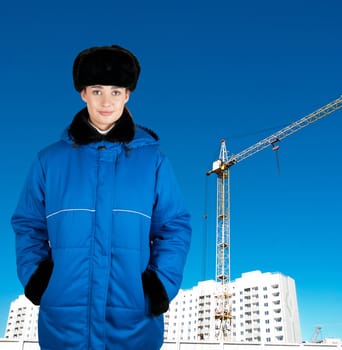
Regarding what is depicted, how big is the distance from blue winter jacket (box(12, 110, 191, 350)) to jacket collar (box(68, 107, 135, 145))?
17mm

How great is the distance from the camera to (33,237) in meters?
1.71

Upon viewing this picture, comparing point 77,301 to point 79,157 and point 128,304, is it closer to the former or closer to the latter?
point 128,304

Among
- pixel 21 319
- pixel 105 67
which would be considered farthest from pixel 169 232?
pixel 21 319

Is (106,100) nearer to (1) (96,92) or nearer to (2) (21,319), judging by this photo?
(1) (96,92)

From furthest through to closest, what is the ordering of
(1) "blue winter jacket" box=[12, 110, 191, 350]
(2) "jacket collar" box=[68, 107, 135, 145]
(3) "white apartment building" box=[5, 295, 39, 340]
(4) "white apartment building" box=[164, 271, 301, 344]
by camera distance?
(3) "white apartment building" box=[5, 295, 39, 340]
(4) "white apartment building" box=[164, 271, 301, 344]
(2) "jacket collar" box=[68, 107, 135, 145]
(1) "blue winter jacket" box=[12, 110, 191, 350]

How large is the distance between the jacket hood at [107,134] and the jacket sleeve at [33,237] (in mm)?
247

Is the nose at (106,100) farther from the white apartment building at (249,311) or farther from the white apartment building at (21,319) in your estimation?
the white apartment building at (21,319)

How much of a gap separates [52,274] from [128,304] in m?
0.32

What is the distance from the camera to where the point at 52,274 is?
155cm

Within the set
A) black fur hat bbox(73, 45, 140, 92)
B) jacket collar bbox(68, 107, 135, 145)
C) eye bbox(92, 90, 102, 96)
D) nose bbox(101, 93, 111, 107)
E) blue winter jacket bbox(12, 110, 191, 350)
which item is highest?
black fur hat bbox(73, 45, 140, 92)

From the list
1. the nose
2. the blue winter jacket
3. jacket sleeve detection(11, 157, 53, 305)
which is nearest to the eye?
the nose

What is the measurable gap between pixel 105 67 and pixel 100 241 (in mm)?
818

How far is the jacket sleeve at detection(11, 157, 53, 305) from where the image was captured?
1.58 metres

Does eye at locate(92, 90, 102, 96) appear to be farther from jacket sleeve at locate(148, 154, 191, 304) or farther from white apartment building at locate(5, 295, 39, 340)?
white apartment building at locate(5, 295, 39, 340)
